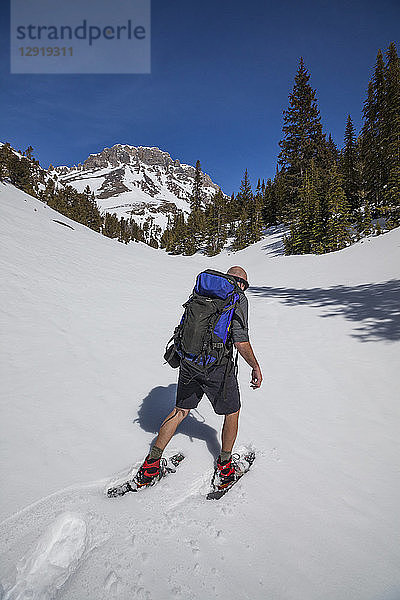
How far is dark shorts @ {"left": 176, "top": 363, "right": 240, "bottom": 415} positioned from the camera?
248 cm

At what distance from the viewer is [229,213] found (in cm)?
5647

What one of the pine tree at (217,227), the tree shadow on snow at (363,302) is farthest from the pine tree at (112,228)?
the tree shadow on snow at (363,302)

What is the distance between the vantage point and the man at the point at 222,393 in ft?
7.98

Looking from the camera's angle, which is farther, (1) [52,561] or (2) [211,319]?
(2) [211,319]

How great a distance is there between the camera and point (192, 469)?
2809 mm

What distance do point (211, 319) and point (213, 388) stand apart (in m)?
0.66

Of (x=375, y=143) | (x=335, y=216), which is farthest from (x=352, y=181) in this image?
(x=335, y=216)

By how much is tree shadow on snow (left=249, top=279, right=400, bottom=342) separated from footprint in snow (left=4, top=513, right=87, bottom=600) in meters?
6.27

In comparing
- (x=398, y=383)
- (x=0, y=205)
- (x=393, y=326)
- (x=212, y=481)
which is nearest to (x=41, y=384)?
(x=212, y=481)

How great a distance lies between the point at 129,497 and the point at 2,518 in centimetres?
97

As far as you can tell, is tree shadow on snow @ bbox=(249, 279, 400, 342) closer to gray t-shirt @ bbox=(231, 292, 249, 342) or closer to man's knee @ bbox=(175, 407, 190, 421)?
gray t-shirt @ bbox=(231, 292, 249, 342)

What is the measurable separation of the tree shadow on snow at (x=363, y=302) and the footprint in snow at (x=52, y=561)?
6.27 metres

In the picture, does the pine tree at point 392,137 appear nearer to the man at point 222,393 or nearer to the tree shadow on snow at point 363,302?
the tree shadow on snow at point 363,302

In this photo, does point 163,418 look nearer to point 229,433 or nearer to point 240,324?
point 229,433
